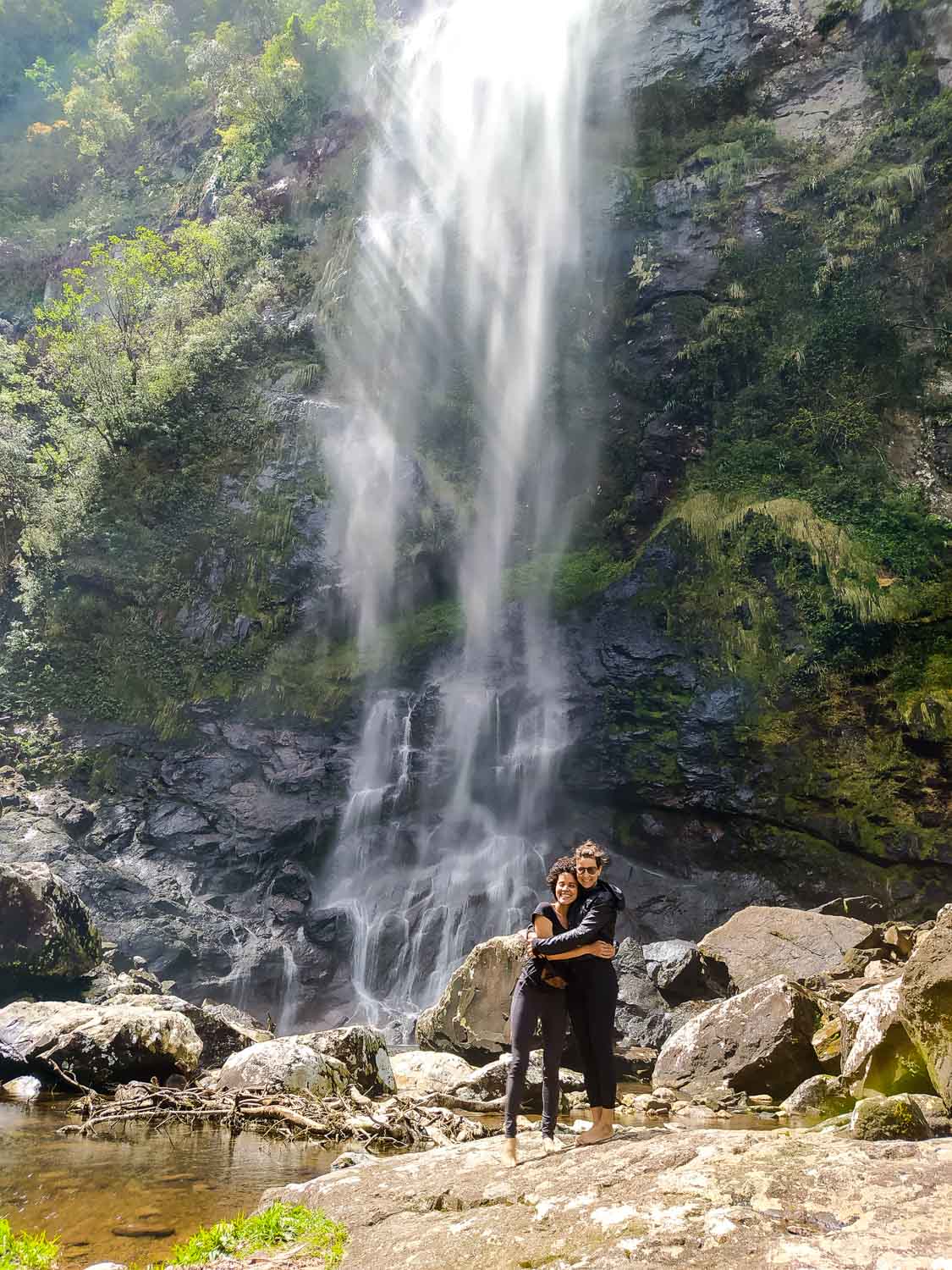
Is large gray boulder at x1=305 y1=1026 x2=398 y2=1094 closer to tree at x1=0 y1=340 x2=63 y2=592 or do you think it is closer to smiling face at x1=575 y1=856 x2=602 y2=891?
smiling face at x1=575 y1=856 x2=602 y2=891

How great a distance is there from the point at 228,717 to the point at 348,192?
A: 17.9 meters

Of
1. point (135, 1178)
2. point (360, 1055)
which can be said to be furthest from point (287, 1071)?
point (135, 1178)

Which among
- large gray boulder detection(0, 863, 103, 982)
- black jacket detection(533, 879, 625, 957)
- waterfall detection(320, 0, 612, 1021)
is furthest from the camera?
waterfall detection(320, 0, 612, 1021)

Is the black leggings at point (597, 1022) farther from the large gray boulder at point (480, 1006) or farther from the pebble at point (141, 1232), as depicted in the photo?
the large gray boulder at point (480, 1006)

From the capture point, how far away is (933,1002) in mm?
4359

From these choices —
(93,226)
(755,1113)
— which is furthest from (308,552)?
(93,226)

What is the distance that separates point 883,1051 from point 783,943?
5.58m

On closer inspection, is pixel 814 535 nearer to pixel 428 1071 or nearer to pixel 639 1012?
pixel 639 1012

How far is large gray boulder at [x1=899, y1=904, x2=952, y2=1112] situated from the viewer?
4.27m

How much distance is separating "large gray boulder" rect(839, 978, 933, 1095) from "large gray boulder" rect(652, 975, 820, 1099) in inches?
39.9

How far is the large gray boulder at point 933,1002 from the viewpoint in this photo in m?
4.27

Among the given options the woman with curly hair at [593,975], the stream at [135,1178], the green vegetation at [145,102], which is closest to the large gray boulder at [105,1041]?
the stream at [135,1178]

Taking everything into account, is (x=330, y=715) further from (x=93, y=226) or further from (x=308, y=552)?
(x=93, y=226)

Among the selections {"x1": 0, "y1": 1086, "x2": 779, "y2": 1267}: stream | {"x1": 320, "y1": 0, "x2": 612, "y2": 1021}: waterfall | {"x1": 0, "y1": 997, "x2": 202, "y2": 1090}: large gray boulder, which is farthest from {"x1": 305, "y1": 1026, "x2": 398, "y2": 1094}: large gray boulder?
{"x1": 320, "y1": 0, "x2": 612, "y2": 1021}: waterfall
